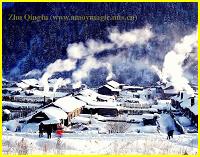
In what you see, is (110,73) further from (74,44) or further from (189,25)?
(189,25)

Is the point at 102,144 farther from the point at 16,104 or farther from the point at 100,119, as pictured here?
the point at 16,104

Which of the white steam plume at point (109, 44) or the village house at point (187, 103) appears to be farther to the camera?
the village house at point (187, 103)

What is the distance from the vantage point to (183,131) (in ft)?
55.5

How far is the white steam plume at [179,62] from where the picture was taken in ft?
54.7

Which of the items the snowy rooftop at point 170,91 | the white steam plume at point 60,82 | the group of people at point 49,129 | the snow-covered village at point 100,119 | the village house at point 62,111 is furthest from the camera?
the white steam plume at point 60,82

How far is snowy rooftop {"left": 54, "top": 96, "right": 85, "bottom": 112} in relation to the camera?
18491mm

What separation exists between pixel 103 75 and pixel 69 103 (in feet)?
6.31

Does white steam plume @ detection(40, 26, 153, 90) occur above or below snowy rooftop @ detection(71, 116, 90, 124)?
above

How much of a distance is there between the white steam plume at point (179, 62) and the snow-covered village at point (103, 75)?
0.12ft

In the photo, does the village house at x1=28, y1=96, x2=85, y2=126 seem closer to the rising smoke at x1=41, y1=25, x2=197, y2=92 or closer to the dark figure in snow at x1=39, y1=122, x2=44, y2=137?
the dark figure in snow at x1=39, y1=122, x2=44, y2=137

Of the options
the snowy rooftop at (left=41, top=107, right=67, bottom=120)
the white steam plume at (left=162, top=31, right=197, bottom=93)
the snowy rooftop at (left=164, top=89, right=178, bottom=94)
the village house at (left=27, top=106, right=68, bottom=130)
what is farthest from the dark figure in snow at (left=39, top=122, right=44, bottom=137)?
the white steam plume at (left=162, top=31, right=197, bottom=93)

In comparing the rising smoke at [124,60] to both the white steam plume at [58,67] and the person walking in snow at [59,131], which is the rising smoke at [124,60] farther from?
the person walking in snow at [59,131]

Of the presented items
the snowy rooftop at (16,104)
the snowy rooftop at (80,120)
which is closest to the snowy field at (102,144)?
the snowy rooftop at (80,120)

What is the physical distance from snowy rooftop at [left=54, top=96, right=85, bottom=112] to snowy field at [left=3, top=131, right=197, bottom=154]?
7.22 feet
